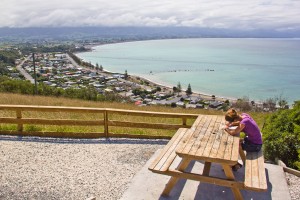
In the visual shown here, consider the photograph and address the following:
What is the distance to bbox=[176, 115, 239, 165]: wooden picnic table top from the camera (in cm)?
441

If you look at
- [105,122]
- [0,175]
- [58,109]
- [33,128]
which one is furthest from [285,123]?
[33,128]

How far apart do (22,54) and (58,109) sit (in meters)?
81.6

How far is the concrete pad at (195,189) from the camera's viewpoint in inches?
206

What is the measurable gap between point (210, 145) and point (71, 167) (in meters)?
3.41

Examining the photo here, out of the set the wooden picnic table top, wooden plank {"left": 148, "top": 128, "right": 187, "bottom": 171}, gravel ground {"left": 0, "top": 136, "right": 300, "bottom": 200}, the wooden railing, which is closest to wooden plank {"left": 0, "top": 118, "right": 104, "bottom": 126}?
the wooden railing

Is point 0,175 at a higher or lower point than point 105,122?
lower

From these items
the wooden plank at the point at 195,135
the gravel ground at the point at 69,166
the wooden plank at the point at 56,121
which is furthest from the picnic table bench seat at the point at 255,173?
the wooden plank at the point at 56,121

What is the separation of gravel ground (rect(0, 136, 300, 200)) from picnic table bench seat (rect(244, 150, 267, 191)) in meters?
0.96

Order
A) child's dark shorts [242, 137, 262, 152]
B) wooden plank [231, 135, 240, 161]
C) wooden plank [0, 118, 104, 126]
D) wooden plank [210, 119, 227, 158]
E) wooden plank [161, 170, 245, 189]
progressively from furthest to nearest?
wooden plank [0, 118, 104, 126] < child's dark shorts [242, 137, 262, 152] < wooden plank [161, 170, 245, 189] < wooden plank [210, 119, 227, 158] < wooden plank [231, 135, 240, 161]

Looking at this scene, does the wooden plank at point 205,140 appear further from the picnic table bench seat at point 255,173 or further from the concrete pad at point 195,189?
the concrete pad at point 195,189

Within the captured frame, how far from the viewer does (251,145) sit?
550 cm

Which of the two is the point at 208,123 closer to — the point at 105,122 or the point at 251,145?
the point at 251,145

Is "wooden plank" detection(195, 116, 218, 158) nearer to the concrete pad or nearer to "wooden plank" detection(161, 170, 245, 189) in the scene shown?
"wooden plank" detection(161, 170, 245, 189)

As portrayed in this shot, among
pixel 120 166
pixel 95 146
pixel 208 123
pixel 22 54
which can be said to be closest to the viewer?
pixel 208 123
